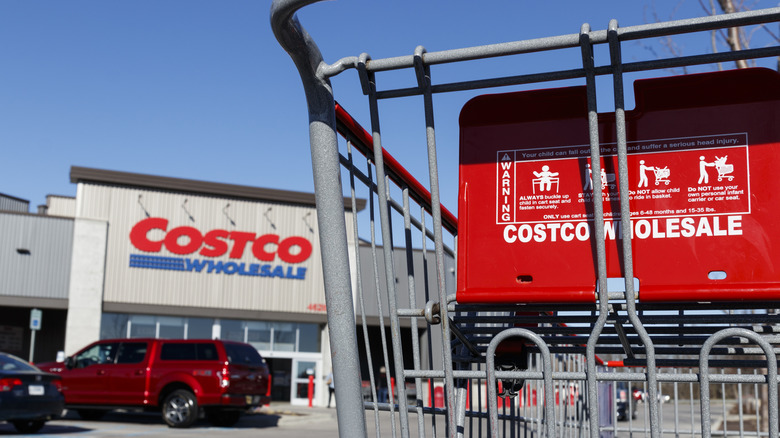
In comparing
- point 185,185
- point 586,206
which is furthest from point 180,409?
point 586,206

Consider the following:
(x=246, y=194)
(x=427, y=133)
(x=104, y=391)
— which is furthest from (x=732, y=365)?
(x=246, y=194)

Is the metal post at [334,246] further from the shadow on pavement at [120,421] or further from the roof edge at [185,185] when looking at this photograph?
the roof edge at [185,185]

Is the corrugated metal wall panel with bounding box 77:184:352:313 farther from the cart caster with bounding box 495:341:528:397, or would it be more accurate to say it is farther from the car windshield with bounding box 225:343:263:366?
the cart caster with bounding box 495:341:528:397

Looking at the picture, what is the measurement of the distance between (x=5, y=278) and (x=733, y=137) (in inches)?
1100

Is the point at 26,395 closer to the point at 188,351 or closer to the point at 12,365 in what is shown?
the point at 12,365

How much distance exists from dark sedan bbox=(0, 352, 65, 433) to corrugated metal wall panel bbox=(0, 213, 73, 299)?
14.6m

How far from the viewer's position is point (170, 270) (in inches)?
1108

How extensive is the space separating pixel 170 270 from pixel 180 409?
12.8m

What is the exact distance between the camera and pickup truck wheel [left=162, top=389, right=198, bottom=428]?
15.8 meters

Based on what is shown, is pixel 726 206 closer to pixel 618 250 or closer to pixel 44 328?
pixel 618 250

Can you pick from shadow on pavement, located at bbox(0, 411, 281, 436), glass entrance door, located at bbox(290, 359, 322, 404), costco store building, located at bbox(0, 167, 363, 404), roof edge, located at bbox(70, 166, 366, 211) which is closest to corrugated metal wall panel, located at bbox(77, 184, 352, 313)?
costco store building, located at bbox(0, 167, 363, 404)

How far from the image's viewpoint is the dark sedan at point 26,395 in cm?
1206

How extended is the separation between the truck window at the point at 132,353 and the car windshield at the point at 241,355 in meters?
1.72

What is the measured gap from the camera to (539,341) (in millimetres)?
1649
